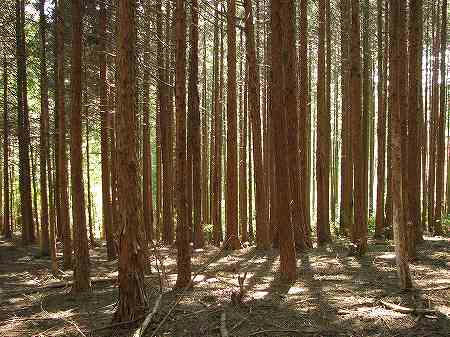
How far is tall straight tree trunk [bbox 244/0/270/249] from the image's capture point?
12172 mm

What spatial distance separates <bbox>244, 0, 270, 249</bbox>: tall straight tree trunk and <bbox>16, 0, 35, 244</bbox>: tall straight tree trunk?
26.3ft

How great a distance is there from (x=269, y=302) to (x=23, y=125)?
12.8 meters

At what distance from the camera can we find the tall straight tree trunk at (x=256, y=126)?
479 inches

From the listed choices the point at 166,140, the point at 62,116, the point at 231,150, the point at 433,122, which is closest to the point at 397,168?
the point at 231,150

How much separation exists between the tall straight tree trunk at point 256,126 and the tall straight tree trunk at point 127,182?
5143mm

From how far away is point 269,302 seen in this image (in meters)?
→ 7.29

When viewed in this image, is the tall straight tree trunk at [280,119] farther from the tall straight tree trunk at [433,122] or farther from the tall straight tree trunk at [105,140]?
the tall straight tree trunk at [433,122]

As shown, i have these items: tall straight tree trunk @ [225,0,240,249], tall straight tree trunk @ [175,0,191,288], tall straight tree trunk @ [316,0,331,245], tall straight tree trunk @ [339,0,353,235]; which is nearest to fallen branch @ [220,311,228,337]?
tall straight tree trunk @ [175,0,191,288]

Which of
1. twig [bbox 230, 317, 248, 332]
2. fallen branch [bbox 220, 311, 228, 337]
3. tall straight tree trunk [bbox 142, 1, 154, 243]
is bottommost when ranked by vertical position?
twig [bbox 230, 317, 248, 332]

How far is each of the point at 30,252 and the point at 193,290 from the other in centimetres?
993

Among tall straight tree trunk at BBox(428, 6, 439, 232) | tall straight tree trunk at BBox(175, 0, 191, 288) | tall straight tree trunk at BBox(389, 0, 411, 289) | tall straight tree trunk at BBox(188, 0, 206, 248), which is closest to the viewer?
tall straight tree trunk at BBox(389, 0, 411, 289)

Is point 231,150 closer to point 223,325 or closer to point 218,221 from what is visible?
point 218,221

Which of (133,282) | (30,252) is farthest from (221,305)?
(30,252)

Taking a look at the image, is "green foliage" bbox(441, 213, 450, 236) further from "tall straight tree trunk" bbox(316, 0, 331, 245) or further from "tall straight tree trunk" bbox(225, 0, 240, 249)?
"tall straight tree trunk" bbox(225, 0, 240, 249)
